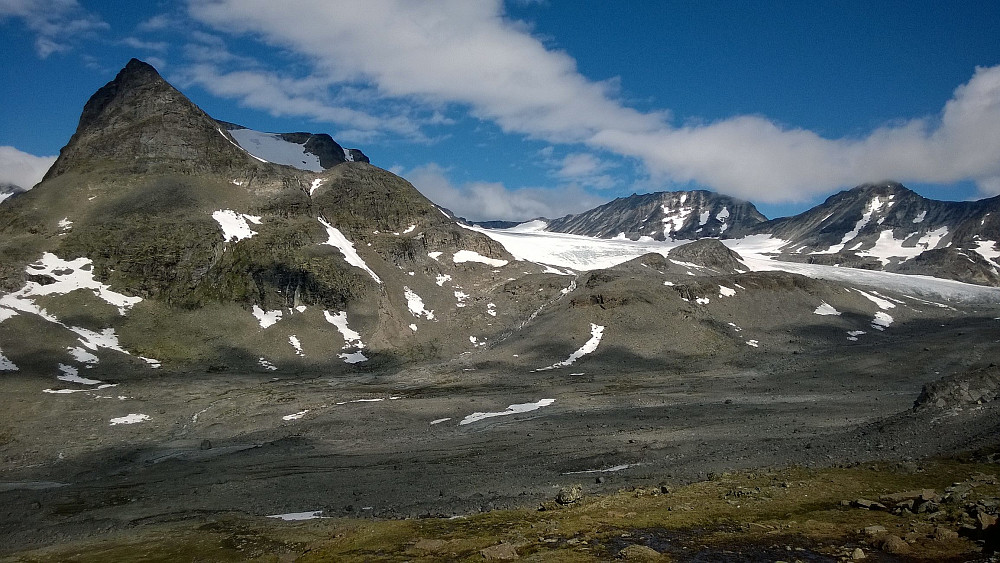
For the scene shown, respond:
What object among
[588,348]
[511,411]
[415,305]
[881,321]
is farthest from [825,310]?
[511,411]

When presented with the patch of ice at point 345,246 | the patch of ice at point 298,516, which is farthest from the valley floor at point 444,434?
the patch of ice at point 345,246

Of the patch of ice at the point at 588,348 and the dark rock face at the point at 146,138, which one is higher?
the dark rock face at the point at 146,138

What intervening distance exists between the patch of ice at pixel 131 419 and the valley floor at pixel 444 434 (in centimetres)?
41

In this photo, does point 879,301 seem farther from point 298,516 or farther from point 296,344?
point 298,516

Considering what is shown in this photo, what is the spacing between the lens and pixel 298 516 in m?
35.2

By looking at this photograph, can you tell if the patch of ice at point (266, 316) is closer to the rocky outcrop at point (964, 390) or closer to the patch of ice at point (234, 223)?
Result: the patch of ice at point (234, 223)

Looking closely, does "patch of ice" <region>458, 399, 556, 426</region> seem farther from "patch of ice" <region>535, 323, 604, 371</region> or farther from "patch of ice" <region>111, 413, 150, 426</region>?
"patch of ice" <region>111, 413, 150, 426</region>

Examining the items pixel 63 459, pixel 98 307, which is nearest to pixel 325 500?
pixel 63 459

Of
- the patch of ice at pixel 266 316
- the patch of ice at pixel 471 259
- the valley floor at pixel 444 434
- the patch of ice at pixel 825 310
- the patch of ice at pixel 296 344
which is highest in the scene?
the patch of ice at pixel 471 259

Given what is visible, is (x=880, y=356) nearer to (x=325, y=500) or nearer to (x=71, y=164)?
(x=325, y=500)

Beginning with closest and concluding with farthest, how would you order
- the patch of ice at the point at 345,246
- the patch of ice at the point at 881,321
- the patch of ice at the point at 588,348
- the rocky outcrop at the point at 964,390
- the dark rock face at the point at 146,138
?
the rocky outcrop at the point at 964,390
the patch of ice at the point at 588,348
the patch of ice at the point at 881,321
the patch of ice at the point at 345,246
the dark rock face at the point at 146,138

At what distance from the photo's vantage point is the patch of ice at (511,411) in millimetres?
75719

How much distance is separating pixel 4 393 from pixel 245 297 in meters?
61.2

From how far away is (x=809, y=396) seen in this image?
77750mm
